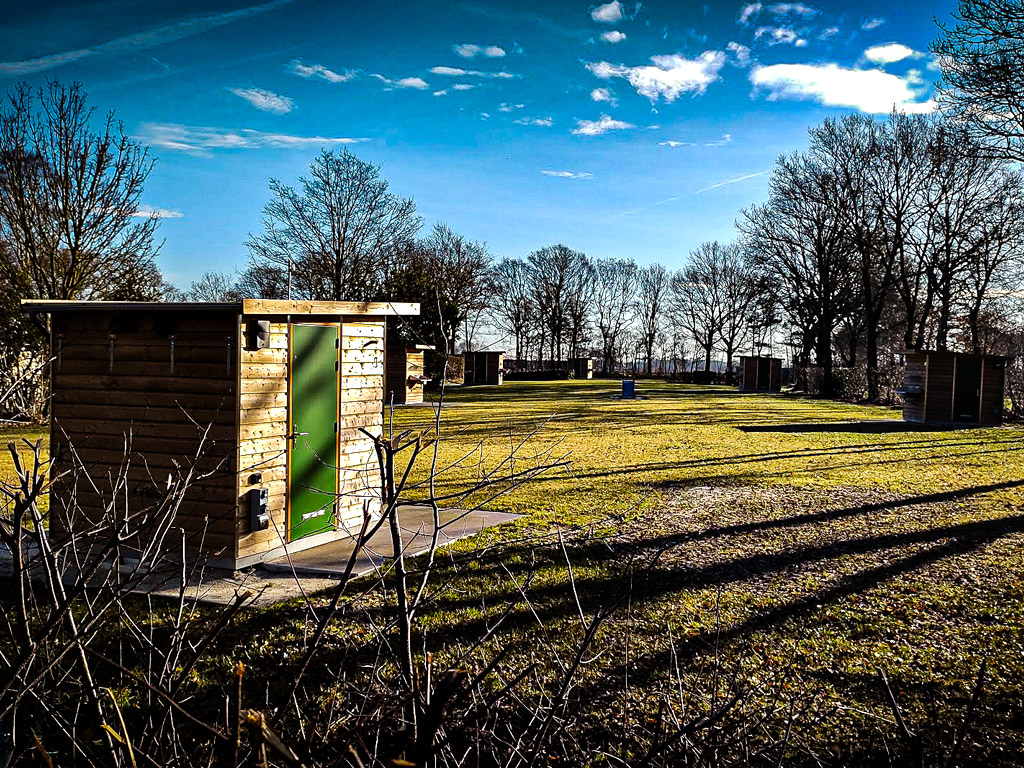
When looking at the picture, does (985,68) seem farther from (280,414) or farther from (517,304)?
(517,304)

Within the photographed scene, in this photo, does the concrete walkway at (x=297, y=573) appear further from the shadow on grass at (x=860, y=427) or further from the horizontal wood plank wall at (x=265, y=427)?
the shadow on grass at (x=860, y=427)

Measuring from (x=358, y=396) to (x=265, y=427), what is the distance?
1.38 metres

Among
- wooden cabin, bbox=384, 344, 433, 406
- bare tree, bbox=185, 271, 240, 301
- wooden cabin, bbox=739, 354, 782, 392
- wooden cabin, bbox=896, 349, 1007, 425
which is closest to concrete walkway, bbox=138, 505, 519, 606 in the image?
wooden cabin, bbox=896, 349, 1007, 425

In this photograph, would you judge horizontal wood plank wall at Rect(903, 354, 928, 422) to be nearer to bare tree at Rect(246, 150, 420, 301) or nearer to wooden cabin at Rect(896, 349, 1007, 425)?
wooden cabin at Rect(896, 349, 1007, 425)

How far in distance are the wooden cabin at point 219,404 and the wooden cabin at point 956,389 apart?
701 inches

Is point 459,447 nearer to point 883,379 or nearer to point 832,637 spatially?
point 832,637

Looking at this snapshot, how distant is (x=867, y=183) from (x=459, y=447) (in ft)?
79.2

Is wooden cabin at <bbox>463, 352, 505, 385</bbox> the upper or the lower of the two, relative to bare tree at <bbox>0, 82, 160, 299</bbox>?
lower

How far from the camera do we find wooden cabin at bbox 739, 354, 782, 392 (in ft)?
129

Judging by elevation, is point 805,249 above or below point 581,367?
above

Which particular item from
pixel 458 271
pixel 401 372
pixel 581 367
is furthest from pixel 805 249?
pixel 401 372

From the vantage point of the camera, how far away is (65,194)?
765 inches

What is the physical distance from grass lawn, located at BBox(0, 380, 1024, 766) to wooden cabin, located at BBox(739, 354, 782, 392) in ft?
83.1

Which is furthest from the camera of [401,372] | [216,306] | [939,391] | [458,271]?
[458,271]
